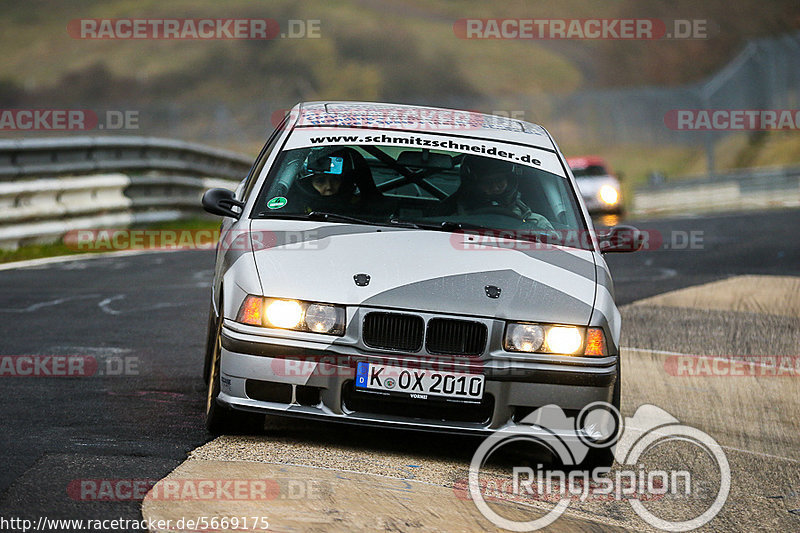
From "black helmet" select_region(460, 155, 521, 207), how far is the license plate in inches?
57.7

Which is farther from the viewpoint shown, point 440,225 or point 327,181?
point 327,181

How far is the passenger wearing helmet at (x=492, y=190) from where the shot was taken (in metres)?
6.67

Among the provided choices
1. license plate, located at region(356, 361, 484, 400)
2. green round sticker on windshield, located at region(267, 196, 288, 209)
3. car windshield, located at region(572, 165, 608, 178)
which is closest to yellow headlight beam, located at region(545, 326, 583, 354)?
license plate, located at region(356, 361, 484, 400)

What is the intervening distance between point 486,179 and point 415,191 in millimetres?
422

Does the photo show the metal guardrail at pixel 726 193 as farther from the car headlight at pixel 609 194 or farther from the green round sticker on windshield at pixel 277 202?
the green round sticker on windshield at pixel 277 202

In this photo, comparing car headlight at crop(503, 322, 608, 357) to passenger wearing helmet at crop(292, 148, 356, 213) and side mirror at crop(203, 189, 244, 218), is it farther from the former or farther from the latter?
side mirror at crop(203, 189, 244, 218)

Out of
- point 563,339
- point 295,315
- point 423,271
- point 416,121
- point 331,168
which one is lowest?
point 563,339

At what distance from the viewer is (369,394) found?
5477mm

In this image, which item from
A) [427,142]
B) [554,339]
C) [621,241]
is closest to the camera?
[554,339]

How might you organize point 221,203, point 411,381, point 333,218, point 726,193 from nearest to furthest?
point 411,381, point 333,218, point 221,203, point 726,193

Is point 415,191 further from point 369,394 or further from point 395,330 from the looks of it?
point 369,394

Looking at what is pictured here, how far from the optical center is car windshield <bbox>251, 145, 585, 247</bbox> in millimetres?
6473

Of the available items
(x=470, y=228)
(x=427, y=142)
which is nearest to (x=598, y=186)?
(x=427, y=142)

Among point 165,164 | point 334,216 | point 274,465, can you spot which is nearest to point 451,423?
point 274,465
